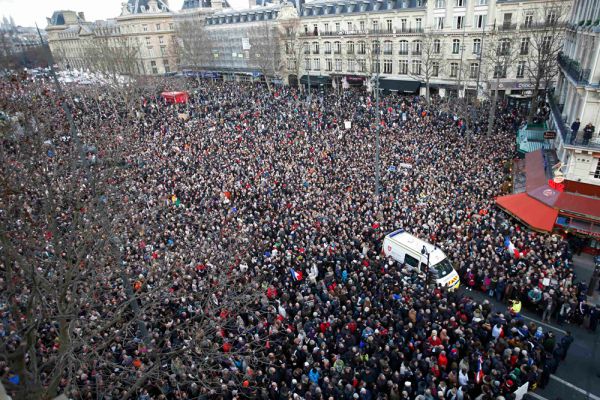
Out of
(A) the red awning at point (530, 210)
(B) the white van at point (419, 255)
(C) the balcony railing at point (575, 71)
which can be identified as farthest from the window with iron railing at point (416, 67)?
(B) the white van at point (419, 255)

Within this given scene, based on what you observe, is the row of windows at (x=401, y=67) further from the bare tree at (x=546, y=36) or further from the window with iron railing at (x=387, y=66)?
the bare tree at (x=546, y=36)

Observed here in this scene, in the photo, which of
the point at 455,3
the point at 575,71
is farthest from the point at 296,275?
the point at 455,3

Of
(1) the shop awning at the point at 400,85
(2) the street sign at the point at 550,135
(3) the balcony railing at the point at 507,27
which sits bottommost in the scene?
(2) the street sign at the point at 550,135

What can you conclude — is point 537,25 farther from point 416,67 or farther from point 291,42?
point 291,42

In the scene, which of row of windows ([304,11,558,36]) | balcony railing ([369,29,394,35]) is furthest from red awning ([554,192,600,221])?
balcony railing ([369,29,394,35])

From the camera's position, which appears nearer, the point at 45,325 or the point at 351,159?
the point at 45,325

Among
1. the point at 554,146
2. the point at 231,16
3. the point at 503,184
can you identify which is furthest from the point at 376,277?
the point at 231,16

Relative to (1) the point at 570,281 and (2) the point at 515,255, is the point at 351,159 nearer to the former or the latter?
(2) the point at 515,255
